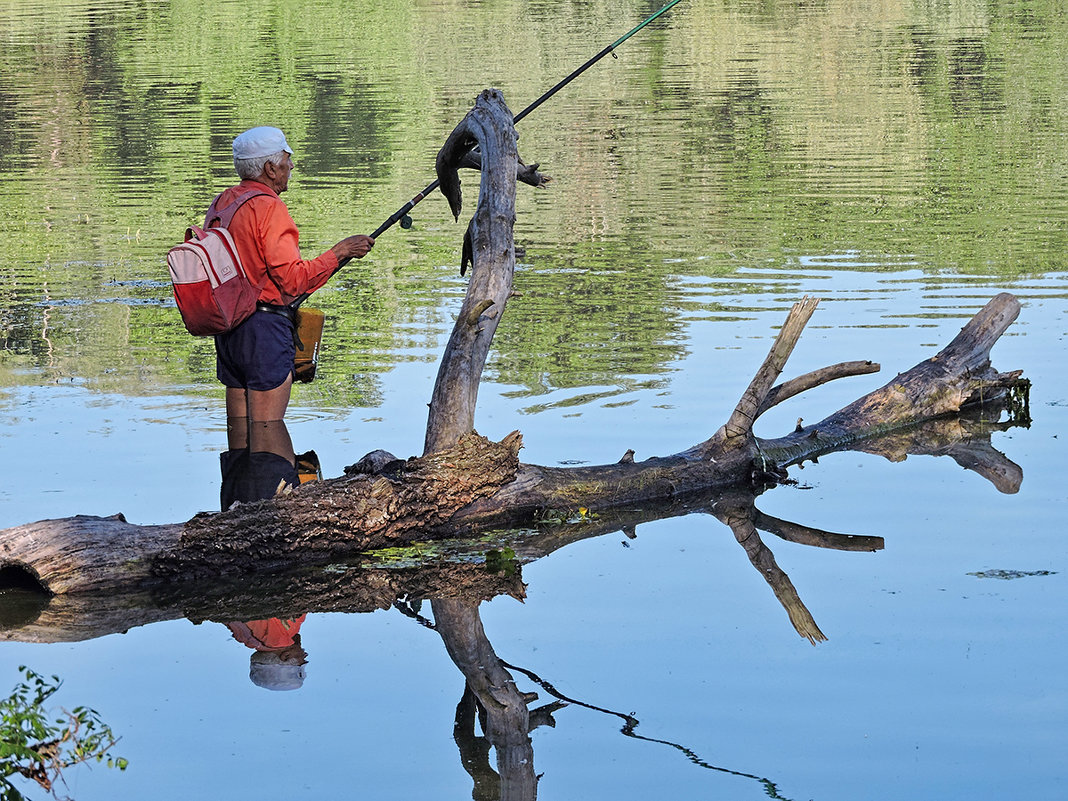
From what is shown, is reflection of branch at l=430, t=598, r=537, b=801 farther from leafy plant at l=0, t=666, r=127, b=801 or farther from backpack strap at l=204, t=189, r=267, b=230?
backpack strap at l=204, t=189, r=267, b=230

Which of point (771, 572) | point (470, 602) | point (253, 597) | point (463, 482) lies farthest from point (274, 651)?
point (771, 572)

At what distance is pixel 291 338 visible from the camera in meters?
8.41

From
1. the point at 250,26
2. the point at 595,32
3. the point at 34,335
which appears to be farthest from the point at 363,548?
the point at 250,26

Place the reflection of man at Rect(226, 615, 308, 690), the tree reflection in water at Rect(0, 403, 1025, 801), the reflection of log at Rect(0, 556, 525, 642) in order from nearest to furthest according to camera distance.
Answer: the tree reflection in water at Rect(0, 403, 1025, 801)
the reflection of man at Rect(226, 615, 308, 690)
the reflection of log at Rect(0, 556, 525, 642)

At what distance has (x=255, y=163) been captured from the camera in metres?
8.07

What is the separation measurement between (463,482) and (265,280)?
4.57 ft

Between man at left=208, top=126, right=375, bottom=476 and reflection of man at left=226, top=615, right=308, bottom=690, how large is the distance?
1.74 meters

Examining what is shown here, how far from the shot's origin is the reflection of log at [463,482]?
7.14m

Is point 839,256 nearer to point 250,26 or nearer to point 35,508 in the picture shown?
point 35,508

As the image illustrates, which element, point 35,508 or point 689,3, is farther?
point 689,3

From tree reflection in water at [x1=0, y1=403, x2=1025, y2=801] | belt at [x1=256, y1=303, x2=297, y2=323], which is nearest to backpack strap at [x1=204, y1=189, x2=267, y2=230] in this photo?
belt at [x1=256, y1=303, x2=297, y2=323]

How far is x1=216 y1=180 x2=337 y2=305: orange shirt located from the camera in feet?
26.2

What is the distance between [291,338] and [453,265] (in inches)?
316

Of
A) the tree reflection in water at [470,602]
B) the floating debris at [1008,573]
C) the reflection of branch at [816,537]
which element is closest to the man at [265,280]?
the tree reflection in water at [470,602]
